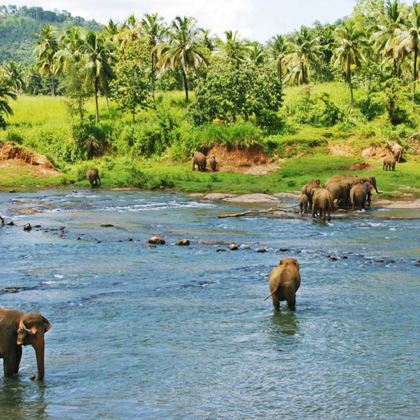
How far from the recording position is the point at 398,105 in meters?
59.8

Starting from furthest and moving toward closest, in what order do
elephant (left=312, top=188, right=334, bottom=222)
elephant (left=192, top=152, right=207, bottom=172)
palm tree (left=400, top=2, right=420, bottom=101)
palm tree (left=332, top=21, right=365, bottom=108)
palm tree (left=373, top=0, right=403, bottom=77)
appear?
palm tree (left=373, top=0, right=403, bottom=77) → palm tree (left=332, top=21, right=365, bottom=108) → palm tree (left=400, top=2, right=420, bottom=101) → elephant (left=192, top=152, right=207, bottom=172) → elephant (left=312, top=188, right=334, bottom=222)

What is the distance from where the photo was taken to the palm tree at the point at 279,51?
90375 mm

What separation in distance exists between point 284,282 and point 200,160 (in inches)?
1392

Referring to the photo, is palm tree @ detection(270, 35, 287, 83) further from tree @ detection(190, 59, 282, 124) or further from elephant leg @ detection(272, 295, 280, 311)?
elephant leg @ detection(272, 295, 280, 311)

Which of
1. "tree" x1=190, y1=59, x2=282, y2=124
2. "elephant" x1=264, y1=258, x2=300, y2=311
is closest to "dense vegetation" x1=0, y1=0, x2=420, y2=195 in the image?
"tree" x1=190, y1=59, x2=282, y2=124

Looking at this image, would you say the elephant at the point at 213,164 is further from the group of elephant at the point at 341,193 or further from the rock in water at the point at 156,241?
the rock in water at the point at 156,241

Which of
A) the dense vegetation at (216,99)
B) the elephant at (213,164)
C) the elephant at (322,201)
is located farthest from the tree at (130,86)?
the elephant at (322,201)

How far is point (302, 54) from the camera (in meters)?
81.8

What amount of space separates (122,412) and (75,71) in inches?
2298

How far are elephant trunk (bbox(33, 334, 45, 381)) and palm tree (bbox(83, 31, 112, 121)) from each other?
186ft

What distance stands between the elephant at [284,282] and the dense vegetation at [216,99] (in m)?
27.7

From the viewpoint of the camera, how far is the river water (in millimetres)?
12805

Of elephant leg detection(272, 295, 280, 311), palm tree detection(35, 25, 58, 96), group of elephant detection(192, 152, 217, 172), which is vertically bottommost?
elephant leg detection(272, 295, 280, 311)

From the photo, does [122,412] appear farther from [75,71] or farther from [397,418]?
[75,71]
